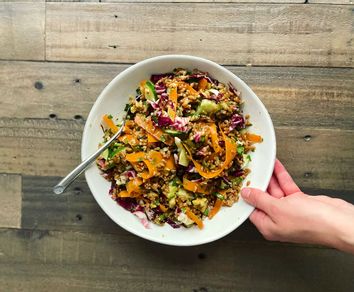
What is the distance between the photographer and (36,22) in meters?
1.43

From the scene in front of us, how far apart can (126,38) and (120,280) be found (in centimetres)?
78

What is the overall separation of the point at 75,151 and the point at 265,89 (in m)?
0.62

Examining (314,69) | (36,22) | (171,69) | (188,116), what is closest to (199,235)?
(188,116)

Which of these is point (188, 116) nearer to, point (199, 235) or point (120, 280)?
point (199, 235)

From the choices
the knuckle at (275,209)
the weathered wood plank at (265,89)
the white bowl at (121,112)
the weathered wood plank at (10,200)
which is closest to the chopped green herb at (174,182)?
the white bowl at (121,112)

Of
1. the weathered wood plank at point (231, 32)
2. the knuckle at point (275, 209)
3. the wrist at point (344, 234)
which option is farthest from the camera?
the weathered wood plank at point (231, 32)

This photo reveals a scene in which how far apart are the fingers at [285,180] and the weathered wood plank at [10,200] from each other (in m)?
0.82

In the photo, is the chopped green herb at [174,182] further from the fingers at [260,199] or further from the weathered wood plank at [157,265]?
the weathered wood plank at [157,265]

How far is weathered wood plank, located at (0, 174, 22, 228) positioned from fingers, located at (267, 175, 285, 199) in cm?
80

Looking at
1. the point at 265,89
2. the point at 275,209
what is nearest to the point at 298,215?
the point at 275,209

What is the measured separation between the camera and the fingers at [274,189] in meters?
1.31

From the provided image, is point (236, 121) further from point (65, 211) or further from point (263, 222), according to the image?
point (65, 211)

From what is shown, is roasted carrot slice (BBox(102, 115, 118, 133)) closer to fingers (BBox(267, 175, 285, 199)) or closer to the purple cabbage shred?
the purple cabbage shred

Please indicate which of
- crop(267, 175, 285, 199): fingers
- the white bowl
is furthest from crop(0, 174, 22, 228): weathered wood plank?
crop(267, 175, 285, 199): fingers
